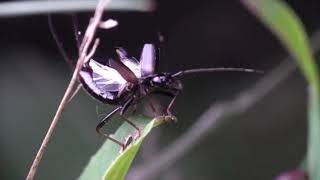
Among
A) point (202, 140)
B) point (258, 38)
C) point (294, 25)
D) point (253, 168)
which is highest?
point (294, 25)

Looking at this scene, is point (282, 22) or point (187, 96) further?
point (187, 96)

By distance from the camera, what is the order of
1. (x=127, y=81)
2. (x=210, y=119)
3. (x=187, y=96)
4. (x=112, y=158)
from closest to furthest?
1. (x=112, y=158)
2. (x=127, y=81)
3. (x=210, y=119)
4. (x=187, y=96)

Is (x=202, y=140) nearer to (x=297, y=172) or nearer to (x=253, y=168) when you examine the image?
(x=253, y=168)

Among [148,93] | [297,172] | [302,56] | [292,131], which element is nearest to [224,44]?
[292,131]

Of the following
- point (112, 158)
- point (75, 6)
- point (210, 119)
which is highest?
point (75, 6)

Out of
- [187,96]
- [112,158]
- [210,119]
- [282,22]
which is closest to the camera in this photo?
[282,22]

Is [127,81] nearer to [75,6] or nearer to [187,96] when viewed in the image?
[75,6]

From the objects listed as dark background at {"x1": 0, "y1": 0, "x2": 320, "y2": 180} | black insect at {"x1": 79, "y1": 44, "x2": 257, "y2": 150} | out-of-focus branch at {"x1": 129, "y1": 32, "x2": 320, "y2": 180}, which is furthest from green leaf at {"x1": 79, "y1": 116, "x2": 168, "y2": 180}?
dark background at {"x1": 0, "y1": 0, "x2": 320, "y2": 180}

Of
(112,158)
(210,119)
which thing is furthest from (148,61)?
(210,119)

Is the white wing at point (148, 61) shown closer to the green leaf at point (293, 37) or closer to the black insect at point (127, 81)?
the black insect at point (127, 81)
